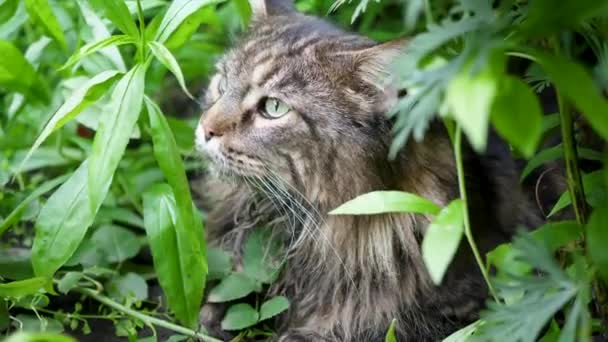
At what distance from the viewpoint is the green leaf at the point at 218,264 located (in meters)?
1.88

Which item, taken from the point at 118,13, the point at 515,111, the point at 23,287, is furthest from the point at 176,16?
the point at 515,111

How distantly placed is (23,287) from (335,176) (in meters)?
0.65

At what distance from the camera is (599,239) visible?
110 centimetres

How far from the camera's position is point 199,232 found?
1.56 meters

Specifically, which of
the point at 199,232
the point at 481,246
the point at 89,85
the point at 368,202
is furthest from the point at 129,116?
the point at 481,246

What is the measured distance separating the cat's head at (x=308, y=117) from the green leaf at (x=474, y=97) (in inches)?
26.4

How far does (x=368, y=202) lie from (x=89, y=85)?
23.3 inches

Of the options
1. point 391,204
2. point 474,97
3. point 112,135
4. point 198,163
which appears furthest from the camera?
point 198,163

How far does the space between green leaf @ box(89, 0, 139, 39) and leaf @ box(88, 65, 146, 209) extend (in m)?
0.16

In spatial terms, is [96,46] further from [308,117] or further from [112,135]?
[308,117]

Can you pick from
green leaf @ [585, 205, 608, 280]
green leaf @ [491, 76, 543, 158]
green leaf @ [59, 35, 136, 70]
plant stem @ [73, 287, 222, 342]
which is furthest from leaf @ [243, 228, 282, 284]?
green leaf @ [491, 76, 543, 158]

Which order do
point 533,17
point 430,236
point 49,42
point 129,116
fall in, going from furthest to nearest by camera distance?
point 49,42
point 129,116
point 430,236
point 533,17

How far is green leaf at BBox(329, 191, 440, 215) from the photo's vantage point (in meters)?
1.19

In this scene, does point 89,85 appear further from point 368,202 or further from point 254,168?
point 368,202
